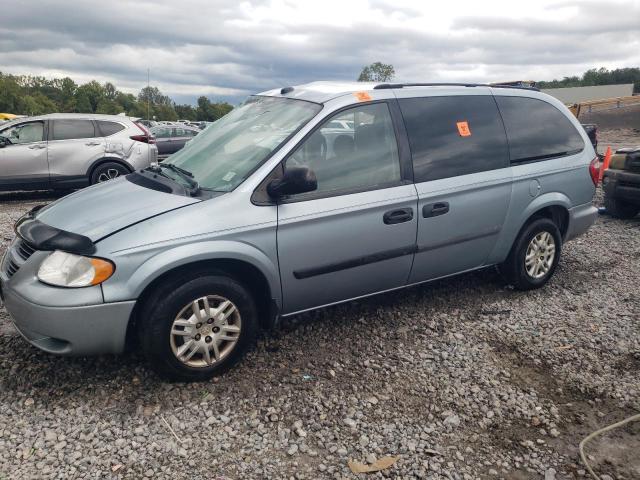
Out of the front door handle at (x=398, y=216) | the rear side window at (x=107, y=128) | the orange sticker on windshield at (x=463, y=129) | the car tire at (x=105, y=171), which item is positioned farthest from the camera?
the rear side window at (x=107, y=128)

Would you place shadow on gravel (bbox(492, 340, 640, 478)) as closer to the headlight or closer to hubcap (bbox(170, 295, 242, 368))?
hubcap (bbox(170, 295, 242, 368))

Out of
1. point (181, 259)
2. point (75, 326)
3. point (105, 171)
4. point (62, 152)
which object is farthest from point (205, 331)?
point (62, 152)

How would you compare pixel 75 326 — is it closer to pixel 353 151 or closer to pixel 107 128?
pixel 353 151

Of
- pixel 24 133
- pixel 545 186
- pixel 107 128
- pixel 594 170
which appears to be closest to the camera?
pixel 545 186

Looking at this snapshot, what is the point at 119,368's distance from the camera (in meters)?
3.45

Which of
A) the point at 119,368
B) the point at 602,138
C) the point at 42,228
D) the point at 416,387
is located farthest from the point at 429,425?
the point at 602,138

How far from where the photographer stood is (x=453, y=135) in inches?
163

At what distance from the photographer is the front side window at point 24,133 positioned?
9.66m

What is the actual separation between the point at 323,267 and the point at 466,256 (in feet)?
4.61

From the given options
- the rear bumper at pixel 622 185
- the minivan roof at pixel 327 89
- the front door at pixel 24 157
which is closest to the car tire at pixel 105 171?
the front door at pixel 24 157

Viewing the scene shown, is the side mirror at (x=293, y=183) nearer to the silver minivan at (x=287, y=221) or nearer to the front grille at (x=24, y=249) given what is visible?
the silver minivan at (x=287, y=221)

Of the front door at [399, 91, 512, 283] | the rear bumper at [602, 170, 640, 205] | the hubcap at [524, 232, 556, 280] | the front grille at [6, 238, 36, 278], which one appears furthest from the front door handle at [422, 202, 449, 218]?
the rear bumper at [602, 170, 640, 205]

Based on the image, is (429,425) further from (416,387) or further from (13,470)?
(13,470)

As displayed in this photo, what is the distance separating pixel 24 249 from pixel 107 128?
776 centimetres
